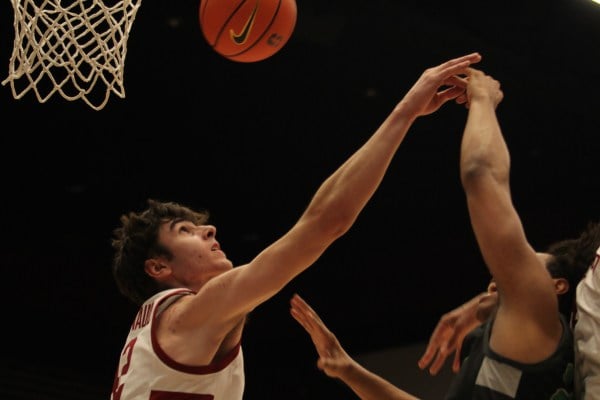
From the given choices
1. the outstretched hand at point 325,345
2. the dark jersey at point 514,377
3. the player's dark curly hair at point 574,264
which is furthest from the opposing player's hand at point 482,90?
the outstretched hand at point 325,345

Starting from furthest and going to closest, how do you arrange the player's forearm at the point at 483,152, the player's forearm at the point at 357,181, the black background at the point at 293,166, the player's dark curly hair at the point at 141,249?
the black background at the point at 293,166, the player's dark curly hair at the point at 141,249, the player's forearm at the point at 357,181, the player's forearm at the point at 483,152

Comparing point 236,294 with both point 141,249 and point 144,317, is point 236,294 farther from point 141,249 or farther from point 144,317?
point 141,249

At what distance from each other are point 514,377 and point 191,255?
4.28 ft

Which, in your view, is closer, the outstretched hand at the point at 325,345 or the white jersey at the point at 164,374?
the white jersey at the point at 164,374

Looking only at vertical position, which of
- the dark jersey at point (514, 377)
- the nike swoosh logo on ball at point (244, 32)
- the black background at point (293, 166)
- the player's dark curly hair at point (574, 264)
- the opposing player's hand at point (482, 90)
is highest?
the opposing player's hand at point (482, 90)

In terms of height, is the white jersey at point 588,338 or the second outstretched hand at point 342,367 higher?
the white jersey at point 588,338

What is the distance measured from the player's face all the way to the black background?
10.2 feet

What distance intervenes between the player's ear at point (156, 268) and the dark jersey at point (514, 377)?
1197 millimetres

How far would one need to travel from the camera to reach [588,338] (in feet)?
6.21

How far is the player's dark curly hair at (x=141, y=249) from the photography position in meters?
2.88

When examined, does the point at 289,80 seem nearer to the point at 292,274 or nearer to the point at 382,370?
the point at 382,370

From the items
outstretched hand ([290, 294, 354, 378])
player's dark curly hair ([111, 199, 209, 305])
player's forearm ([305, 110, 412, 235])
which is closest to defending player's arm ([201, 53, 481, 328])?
player's forearm ([305, 110, 412, 235])

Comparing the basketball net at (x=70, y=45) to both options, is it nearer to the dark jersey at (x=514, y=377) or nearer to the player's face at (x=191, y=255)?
the player's face at (x=191, y=255)

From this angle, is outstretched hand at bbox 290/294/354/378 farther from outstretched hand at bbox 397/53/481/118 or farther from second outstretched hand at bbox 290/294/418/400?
outstretched hand at bbox 397/53/481/118
